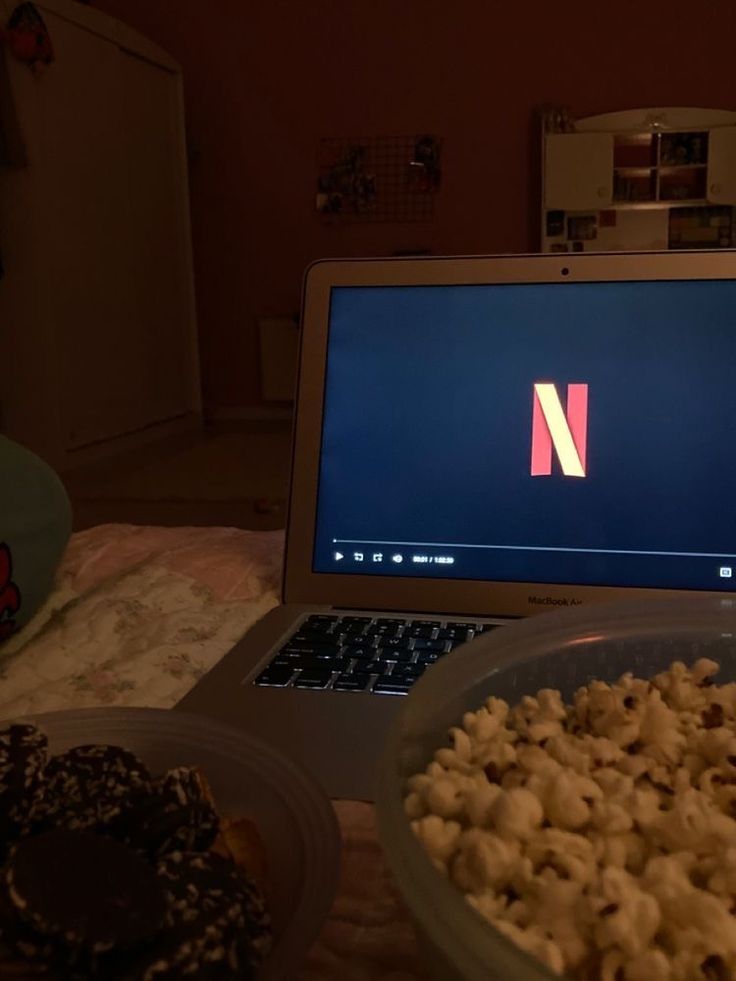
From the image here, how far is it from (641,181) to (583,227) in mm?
287

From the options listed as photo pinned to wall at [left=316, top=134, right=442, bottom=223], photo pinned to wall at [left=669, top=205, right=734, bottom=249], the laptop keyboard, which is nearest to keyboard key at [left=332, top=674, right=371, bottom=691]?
the laptop keyboard

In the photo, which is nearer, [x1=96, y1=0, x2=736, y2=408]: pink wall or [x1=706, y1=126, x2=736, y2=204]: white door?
[x1=706, y1=126, x2=736, y2=204]: white door

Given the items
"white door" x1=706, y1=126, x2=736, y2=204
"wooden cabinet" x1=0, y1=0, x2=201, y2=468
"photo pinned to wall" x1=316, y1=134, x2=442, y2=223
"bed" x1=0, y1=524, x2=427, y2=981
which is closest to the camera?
"bed" x1=0, y1=524, x2=427, y2=981

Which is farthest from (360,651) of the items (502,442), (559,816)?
(559,816)

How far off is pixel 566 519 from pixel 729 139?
3314 millimetres

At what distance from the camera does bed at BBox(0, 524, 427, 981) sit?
36 centimetres

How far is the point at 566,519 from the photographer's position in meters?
0.74

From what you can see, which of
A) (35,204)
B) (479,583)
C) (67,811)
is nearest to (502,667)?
(67,811)

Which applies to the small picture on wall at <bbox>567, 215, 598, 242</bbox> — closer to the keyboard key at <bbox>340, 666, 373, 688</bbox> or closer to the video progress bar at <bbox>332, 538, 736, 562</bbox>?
the video progress bar at <bbox>332, 538, 736, 562</bbox>

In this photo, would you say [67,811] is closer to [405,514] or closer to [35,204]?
[405,514]

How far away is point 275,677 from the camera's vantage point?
60 cm

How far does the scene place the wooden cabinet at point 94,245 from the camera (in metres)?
2.84

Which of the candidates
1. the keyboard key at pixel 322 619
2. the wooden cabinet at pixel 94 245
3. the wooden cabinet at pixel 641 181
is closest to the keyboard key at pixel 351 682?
the keyboard key at pixel 322 619

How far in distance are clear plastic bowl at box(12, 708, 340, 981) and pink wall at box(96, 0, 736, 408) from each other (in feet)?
Answer: 11.9
